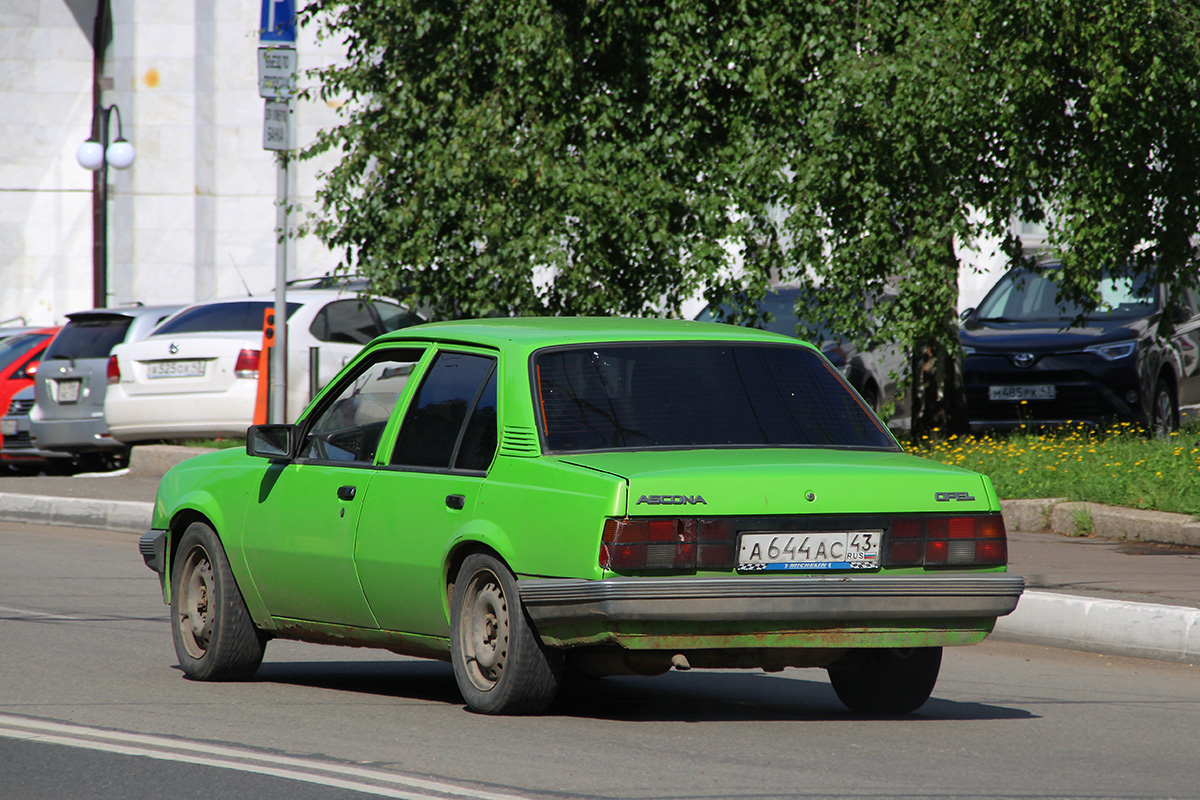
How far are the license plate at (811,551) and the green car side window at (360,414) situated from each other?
1.74 m

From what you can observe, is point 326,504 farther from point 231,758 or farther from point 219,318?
point 219,318

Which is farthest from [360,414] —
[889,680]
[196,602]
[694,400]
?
[889,680]

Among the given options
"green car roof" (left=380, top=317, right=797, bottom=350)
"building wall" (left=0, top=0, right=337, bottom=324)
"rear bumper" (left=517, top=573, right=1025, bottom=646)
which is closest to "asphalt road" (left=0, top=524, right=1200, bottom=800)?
"rear bumper" (left=517, top=573, right=1025, bottom=646)

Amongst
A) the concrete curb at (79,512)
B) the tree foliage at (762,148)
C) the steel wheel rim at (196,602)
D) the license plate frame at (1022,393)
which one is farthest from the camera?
the license plate frame at (1022,393)

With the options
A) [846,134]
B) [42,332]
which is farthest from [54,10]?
[846,134]

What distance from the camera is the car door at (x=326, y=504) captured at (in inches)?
269

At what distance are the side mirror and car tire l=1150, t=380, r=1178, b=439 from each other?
11297 mm

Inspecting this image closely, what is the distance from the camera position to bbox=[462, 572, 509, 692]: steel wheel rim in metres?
6.08

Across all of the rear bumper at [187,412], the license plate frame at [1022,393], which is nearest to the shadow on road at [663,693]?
the license plate frame at [1022,393]

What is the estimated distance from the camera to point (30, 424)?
19328 mm

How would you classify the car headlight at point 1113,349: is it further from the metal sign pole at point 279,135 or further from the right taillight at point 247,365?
the right taillight at point 247,365

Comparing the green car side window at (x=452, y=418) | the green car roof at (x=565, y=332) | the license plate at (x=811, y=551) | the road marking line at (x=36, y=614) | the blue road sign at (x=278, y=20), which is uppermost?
the blue road sign at (x=278, y=20)

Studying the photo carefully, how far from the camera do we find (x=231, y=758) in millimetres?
5637

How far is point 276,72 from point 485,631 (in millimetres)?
11165
